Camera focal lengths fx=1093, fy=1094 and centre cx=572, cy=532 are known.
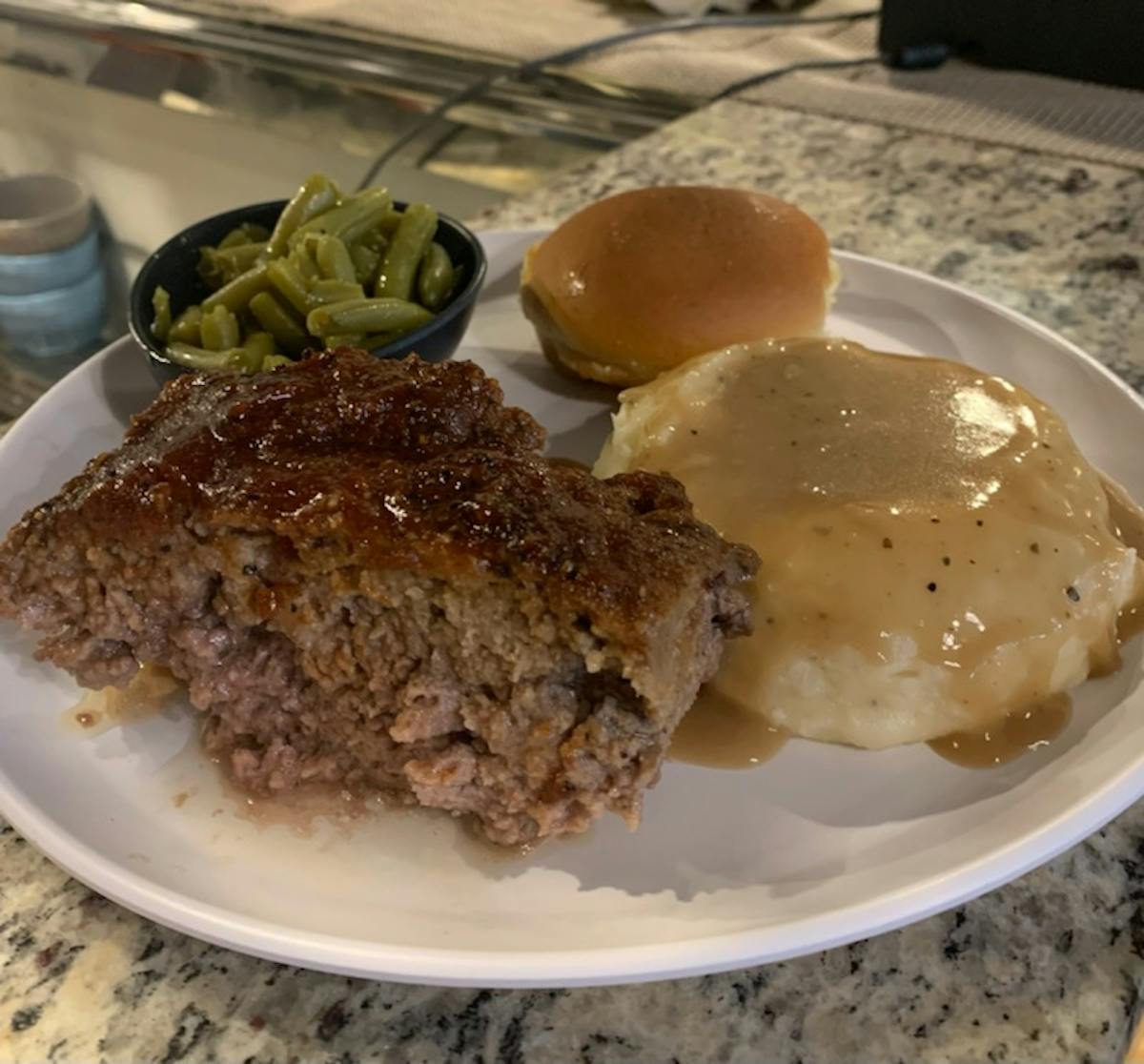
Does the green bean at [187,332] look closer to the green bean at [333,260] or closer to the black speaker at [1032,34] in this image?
the green bean at [333,260]

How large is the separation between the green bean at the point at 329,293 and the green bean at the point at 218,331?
197 millimetres

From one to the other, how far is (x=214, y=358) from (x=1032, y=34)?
3.61 metres

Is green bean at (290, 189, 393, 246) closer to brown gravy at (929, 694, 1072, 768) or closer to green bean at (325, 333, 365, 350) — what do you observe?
green bean at (325, 333, 365, 350)

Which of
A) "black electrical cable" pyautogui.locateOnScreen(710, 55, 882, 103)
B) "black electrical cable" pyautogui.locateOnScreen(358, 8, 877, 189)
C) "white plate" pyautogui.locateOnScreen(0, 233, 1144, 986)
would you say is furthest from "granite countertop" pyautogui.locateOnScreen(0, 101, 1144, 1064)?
"black electrical cable" pyautogui.locateOnScreen(710, 55, 882, 103)

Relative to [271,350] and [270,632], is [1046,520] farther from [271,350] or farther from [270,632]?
[271,350]

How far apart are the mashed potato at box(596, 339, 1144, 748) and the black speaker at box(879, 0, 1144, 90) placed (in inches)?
105

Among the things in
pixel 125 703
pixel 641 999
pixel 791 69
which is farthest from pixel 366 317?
pixel 791 69

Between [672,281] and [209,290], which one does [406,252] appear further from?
[672,281]

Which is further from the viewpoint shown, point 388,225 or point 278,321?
point 388,225

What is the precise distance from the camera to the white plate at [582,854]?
1468 mm

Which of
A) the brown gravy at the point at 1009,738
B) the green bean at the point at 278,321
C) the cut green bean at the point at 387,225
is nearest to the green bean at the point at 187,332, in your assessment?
the green bean at the point at 278,321

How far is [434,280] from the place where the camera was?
2.84 metres

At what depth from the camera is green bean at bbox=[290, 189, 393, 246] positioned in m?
2.84

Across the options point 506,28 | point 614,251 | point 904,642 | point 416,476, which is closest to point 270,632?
point 416,476
